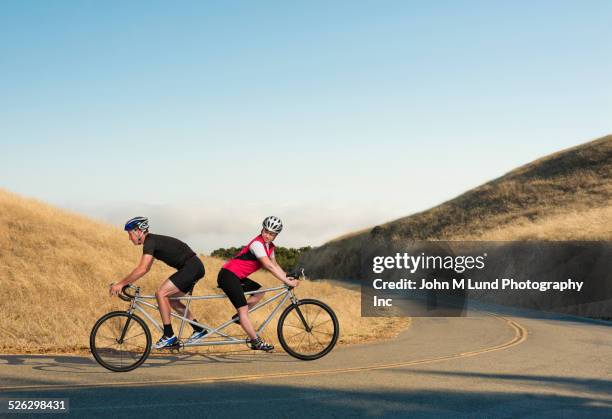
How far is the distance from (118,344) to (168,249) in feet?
5.20

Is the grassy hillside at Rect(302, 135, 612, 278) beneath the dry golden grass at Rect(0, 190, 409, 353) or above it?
above

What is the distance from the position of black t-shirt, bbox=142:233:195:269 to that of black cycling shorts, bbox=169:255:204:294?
0.35ft

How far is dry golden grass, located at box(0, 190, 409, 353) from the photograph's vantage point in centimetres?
1553

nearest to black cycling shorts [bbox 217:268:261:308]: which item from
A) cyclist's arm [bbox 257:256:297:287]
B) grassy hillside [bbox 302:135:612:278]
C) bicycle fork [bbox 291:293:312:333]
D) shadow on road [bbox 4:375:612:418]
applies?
cyclist's arm [bbox 257:256:297:287]

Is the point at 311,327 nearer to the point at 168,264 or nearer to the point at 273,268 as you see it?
the point at 273,268

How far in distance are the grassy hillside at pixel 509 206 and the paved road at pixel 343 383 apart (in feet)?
133

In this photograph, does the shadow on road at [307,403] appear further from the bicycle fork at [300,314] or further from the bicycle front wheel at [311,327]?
the bicycle fork at [300,314]

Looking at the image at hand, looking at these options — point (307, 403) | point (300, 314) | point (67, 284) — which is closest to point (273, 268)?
point (300, 314)

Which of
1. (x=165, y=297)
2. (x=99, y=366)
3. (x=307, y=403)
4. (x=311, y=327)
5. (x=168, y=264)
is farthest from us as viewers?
(x=311, y=327)

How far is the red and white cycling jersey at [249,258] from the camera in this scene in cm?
1061

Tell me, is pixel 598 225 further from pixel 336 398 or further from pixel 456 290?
pixel 336 398

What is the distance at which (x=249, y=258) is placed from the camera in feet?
35.5

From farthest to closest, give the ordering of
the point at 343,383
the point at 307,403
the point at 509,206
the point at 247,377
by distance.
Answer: the point at 509,206 → the point at 247,377 → the point at 343,383 → the point at 307,403

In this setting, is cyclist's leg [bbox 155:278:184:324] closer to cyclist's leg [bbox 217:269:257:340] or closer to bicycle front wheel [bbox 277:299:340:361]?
cyclist's leg [bbox 217:269:257:340]
